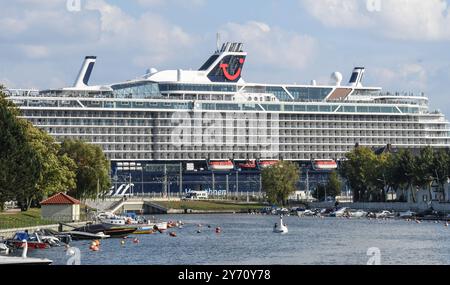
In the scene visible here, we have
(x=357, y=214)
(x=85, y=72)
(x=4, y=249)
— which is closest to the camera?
(x=4, y=249)

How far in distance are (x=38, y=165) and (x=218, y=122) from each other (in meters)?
94.6

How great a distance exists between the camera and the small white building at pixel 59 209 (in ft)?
234

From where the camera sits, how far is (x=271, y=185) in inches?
5246

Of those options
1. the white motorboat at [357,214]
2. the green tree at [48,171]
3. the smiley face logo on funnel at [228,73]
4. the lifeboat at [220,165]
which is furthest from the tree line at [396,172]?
the green tree at [48,171]

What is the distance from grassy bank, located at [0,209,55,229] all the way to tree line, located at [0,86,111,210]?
1293 millimetres

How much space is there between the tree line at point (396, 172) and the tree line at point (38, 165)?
34.3 m

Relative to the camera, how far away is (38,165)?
213 feet

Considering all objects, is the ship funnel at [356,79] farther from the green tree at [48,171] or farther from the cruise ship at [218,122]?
the green tree at [48,171]

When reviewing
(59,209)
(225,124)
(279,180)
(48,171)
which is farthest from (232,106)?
(59,209)

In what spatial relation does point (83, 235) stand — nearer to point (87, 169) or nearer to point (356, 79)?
point (87, 169)

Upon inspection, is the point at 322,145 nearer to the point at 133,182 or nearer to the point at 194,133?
the point at 194,133

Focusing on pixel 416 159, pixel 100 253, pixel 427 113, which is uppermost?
pixel 427 113
